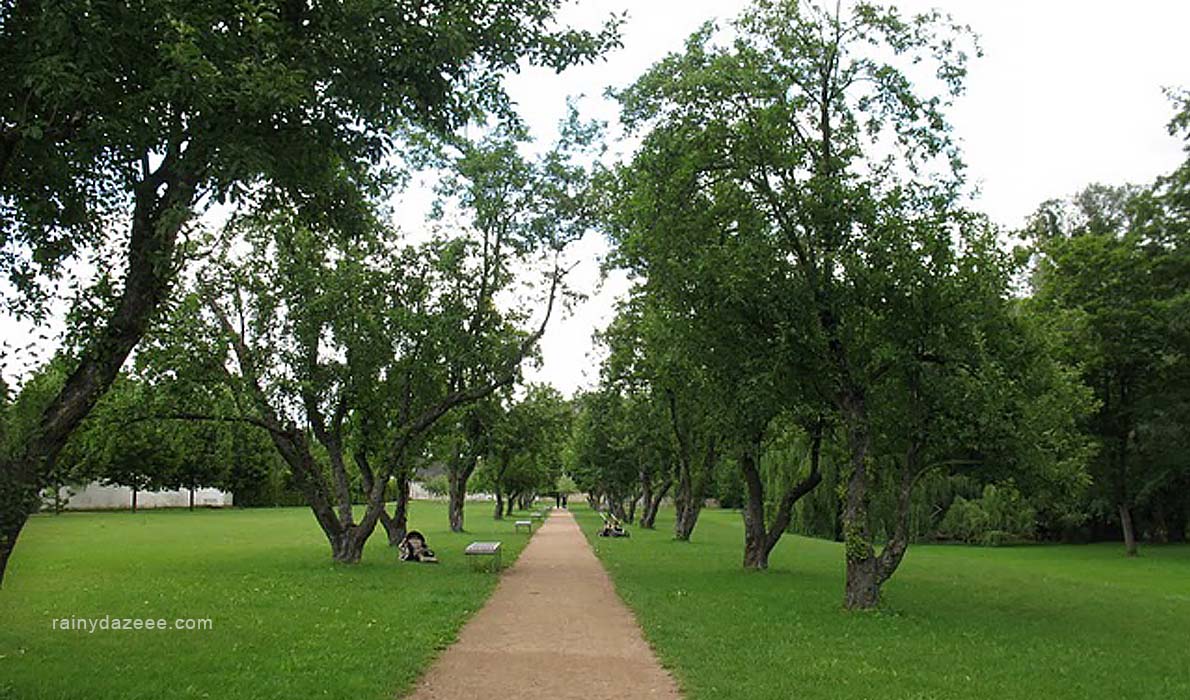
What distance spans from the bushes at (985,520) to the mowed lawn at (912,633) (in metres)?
16.0

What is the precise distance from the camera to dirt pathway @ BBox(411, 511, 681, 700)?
8.06 m

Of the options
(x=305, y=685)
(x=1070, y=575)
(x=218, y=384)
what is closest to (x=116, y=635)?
(x=305, y=685)

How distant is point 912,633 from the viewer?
11.9 metres

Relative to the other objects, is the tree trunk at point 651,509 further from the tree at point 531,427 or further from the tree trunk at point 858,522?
the tree trunk at point 858,522

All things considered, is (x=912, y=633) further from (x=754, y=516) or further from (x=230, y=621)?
(x=754, y=516)

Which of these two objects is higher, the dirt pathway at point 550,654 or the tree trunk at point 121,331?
the tree trunk at point 121,331

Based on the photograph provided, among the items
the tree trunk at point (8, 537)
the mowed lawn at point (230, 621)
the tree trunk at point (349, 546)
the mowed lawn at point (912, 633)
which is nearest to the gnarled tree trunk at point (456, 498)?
the mowed lawn at point (230, 621)

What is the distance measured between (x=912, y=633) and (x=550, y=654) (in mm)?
5051

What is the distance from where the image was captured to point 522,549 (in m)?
29.0

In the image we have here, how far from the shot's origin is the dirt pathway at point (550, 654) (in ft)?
26.5

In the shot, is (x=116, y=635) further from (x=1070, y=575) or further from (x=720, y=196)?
(x=1070, y=575)

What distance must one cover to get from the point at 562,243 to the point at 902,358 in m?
10.8

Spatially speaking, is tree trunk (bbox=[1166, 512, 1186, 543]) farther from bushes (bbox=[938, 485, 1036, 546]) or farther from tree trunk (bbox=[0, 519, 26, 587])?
tree trunk (bbox=[0, 519, 26, 587])

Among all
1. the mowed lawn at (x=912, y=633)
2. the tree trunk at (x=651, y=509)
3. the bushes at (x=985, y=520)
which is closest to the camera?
the mowed lawn at (x=912, y=633)
